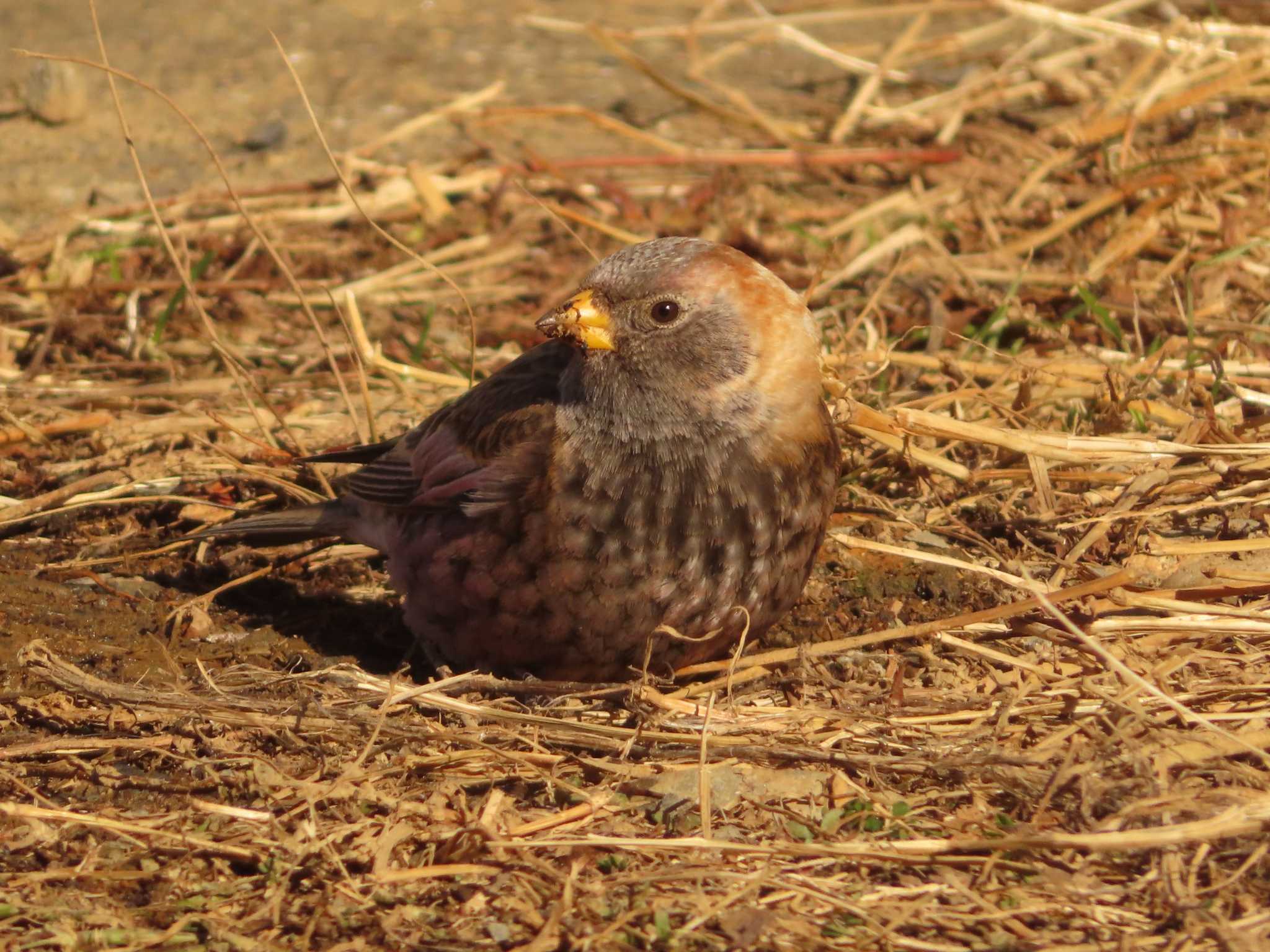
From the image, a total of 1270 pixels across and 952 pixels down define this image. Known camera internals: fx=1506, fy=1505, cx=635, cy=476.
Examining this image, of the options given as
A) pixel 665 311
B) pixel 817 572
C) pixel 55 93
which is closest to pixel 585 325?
pixel 665 311

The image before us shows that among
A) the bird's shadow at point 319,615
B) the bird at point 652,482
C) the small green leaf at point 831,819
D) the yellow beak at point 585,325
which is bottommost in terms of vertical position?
the bird's shadow at point 319,615

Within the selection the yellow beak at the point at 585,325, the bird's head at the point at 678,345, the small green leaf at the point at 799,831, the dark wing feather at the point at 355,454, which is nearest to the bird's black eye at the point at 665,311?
the bird's head at the point at 678,345

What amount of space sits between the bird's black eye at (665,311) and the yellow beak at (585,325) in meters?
0.12

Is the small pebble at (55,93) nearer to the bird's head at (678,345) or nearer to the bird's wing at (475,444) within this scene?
the bird's wing at (475,444)

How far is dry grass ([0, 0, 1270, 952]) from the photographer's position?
9.28ft

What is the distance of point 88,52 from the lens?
7660 millimetres

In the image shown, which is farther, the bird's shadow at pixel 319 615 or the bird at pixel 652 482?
the bird's shadow at pixel 319 615

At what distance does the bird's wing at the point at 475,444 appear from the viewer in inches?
146

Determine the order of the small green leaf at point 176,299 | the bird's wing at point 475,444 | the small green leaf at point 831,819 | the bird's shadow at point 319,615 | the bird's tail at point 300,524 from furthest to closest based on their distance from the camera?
the small green leaf at point 176,299, the bird's tail at point 300,524, the bird's shadow at point 319,615, the bird's wing at point 475,444, the small green leaf at point 831,819

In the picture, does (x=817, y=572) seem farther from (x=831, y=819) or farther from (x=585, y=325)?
(x=831, y=819)

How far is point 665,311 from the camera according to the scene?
3.60 m

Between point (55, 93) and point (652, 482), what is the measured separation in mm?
4843

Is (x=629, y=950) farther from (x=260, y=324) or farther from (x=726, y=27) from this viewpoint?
(x=726, y=27)

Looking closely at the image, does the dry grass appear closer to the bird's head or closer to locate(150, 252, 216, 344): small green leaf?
locate(150, 252, 216, 344): small green leaf
